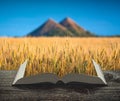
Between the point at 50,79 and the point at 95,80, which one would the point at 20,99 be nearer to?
the point at 50,79

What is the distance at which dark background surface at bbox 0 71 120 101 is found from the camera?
216cm

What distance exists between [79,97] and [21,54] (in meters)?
2.14

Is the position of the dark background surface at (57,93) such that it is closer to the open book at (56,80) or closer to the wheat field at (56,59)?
the open book at (56,80)

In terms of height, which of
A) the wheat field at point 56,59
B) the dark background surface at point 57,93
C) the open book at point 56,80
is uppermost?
the wheat field at point 56,59

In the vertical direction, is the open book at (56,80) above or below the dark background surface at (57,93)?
above

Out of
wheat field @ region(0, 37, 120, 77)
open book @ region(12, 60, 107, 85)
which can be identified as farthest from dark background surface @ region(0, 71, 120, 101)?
wheat field @ region(0, 37, 120, 77)

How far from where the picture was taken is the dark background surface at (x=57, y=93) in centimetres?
216

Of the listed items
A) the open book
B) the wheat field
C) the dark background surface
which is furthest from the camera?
the wheat field

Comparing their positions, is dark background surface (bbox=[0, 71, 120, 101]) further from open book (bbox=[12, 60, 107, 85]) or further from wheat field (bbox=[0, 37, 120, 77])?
wheat field (bbox=[0, 37, 120, 77])

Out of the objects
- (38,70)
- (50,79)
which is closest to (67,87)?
(50,79)

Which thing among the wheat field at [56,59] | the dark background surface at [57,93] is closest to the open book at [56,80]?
the dark background surface at [57,93]

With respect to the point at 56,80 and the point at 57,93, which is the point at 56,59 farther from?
the point at 57,93

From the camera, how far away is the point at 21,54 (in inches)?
166

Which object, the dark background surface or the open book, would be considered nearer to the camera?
the dark background surface
